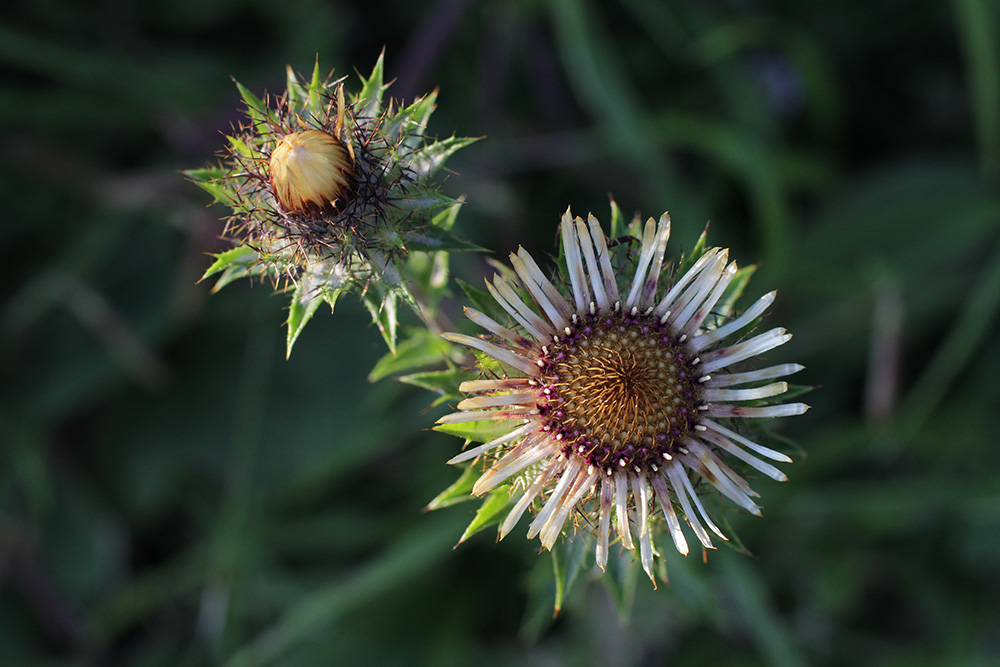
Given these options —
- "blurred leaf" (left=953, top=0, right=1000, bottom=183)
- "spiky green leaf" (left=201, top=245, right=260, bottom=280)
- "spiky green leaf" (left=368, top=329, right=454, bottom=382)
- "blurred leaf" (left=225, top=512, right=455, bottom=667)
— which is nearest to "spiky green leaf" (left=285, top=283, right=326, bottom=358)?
"spiky green leaf" (left=201, top=245, right=260, bottom=280)

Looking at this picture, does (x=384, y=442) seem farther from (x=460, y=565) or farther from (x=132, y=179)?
(x=132, y=179)

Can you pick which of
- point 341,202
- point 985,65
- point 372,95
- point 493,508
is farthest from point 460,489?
point 985,65

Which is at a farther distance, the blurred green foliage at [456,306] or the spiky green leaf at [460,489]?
the blurred green foliage at [456,306]

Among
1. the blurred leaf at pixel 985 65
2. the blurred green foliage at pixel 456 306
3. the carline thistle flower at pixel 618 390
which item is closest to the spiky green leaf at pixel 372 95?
the carline thistle flower at pixel 618 390

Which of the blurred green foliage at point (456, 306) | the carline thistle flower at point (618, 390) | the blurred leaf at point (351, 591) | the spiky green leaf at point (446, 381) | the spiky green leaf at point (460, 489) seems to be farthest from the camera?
the blurred green foliage at point (456, 306)

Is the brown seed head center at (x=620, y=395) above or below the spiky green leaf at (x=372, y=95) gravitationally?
below

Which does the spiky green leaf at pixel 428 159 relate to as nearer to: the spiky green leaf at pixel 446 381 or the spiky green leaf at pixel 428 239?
the spiky green leaf at pixel 428 239

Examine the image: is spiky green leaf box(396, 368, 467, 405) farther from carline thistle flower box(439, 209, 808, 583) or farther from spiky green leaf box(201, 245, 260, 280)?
spiky green leaf box(201, 245, 260, 280)
